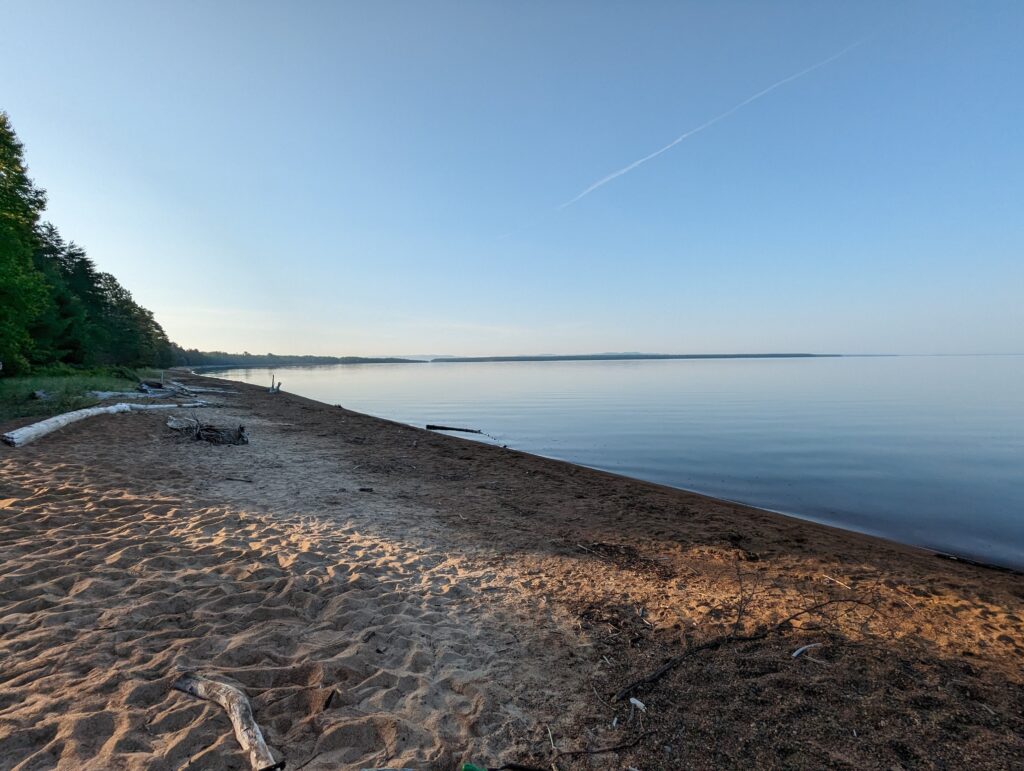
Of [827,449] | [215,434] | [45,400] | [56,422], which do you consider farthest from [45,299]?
[827,449]

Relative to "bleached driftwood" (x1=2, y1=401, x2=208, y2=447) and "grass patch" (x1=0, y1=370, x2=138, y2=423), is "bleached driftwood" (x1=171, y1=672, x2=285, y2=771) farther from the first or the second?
"grass patch" (x1=0, y1=370, x2=138, y2=423)

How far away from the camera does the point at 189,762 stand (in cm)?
281

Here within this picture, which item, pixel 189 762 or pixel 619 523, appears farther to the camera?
Answer: pixel 619 523

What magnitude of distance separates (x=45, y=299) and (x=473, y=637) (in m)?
40.5

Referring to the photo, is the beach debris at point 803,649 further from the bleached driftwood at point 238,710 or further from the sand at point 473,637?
the bleached driftwood at point 238,710

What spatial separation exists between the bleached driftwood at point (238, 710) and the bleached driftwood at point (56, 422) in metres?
12.7

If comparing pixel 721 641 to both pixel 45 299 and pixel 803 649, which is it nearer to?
pixel 803 649

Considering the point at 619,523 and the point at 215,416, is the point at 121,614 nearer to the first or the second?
the point at 619,523

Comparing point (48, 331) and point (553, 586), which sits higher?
point (48, 331)

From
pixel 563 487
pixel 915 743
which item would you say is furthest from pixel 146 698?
pixel 563 487

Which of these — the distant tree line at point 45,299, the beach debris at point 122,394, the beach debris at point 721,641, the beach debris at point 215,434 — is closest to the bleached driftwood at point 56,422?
the beach debris at point 215,434

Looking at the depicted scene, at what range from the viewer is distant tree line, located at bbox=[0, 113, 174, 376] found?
A: 25.1 m

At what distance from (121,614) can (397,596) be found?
2.69 m

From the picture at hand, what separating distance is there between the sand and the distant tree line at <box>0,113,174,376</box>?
25.4m
